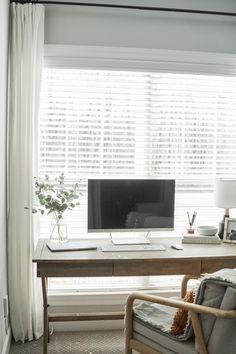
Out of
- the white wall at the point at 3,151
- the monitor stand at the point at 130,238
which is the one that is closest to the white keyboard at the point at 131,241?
the monitor stand at the point at 130,238

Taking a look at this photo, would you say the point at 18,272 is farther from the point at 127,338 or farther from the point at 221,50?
the point at 221,50

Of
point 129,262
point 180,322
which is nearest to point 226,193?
point 129,262

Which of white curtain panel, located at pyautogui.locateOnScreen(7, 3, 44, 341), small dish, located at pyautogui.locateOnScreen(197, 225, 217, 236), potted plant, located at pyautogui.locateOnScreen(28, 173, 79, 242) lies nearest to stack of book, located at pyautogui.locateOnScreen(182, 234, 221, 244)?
small dish, located at pyautogui.locateOnScreen(197, 225, 217, 236)

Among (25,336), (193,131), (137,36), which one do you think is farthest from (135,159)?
(25,336)

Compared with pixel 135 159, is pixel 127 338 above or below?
below

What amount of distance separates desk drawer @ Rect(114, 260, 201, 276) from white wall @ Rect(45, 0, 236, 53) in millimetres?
1695

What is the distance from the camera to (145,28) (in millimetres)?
3096

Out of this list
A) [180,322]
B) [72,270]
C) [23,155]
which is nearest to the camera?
[180,322]

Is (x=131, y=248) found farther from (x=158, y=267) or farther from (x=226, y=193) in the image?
(x=226, y=193)

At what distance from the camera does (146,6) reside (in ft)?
10.0

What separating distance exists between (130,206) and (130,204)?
0.02 meters

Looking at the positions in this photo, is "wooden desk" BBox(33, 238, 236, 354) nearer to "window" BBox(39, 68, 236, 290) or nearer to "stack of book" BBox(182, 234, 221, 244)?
"stack of book" BBox(182, 234, 221, 244)

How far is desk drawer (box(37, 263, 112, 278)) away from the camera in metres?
2.45

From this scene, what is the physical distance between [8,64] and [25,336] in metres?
2.02
